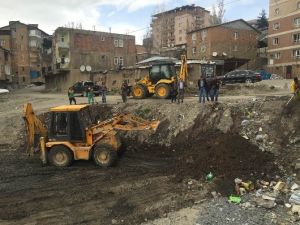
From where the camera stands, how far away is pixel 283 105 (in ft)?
52.5

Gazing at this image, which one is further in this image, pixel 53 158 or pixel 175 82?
pixel 175 82

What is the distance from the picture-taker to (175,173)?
40.5 feet

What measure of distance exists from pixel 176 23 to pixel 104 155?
86285mm

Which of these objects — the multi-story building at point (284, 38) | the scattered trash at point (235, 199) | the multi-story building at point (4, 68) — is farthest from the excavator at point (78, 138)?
the multi-story building at point (4, 68)

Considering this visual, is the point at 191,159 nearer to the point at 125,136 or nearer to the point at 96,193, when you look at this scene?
the point at 96,193

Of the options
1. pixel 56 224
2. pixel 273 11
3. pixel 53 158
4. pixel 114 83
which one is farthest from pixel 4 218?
pixel 273 11

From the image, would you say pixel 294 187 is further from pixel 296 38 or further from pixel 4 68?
pixel 4 68

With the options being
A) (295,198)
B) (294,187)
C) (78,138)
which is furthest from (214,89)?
(295,198)

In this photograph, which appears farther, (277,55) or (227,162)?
(277,55)

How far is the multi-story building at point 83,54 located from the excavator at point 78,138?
101 ft

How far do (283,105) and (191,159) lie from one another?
5.62 m

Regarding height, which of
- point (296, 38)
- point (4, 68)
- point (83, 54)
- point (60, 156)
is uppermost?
point (296, 38)

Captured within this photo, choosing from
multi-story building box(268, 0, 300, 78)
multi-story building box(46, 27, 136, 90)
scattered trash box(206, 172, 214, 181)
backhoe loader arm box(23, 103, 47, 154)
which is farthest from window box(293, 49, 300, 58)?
backhoe loader arm box(23, 103, 47, 154)

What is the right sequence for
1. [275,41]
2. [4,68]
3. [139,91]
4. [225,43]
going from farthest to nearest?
1. [4,68]
2. [225,43]
3. [275,41]
4. [139,91]
